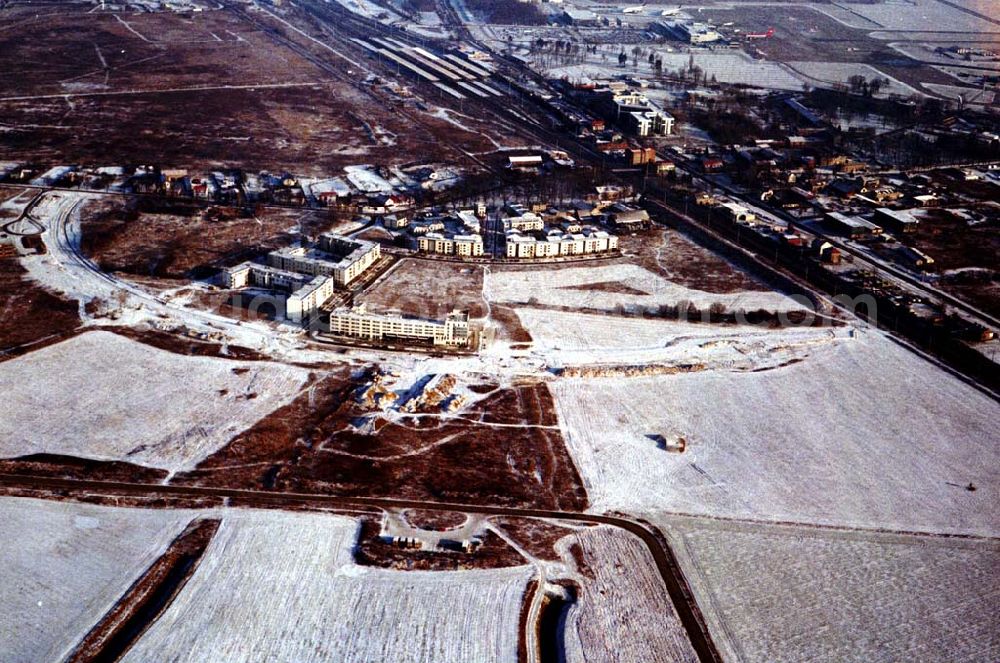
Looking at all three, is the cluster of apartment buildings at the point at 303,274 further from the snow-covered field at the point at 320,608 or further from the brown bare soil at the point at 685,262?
the snow-covered field at the point at 320,608

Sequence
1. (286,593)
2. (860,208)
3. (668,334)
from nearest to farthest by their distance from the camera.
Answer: (286,593)
(668,334)
(860,208)

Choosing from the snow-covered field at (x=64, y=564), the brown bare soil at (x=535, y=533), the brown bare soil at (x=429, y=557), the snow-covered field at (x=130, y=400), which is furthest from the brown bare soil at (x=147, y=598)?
the brown bare soil at (x=535, y=533)

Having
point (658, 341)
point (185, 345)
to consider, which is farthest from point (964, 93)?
point (185, 345)

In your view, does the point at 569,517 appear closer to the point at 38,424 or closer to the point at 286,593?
the point at 286,593

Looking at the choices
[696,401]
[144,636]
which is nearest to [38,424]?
[144,636]

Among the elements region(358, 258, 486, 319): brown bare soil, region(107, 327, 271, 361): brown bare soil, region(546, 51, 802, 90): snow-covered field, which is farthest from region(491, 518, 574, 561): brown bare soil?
region(546, 51, 802, 90): snow-covered field

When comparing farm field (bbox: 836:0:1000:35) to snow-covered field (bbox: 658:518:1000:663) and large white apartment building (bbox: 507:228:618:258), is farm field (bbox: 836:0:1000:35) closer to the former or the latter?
large white apartment building (bbox: 507:228:618:258)
